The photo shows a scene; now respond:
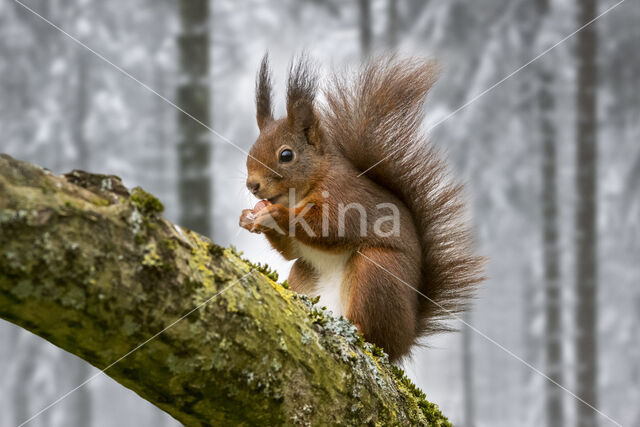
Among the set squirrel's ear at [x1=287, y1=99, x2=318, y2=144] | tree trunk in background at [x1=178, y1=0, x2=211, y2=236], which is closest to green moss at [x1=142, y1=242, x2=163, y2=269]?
squirrel's ear at [x1=287, y1=99, x2=318, y2=144]

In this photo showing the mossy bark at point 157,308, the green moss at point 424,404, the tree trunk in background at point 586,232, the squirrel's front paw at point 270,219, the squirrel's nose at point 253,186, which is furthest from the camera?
the tree trunk in background at point 586,232

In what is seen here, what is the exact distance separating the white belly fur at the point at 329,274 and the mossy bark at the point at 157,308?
0.39m

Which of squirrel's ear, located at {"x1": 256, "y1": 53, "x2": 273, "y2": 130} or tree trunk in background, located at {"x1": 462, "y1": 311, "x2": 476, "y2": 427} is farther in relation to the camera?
tree trunk in background, located at {"x1": 462, "y1": 311, "x2": 476, "y2": 427}

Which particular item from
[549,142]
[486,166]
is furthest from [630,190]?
[549,142]

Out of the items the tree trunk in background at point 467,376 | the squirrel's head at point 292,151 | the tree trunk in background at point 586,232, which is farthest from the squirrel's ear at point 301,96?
the tree trunk in background at point 467,376

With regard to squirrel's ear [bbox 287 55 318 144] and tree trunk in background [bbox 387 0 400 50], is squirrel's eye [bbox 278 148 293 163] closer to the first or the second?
squirrel's ear [bbox 287 55 318 144]

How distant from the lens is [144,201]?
0.66m

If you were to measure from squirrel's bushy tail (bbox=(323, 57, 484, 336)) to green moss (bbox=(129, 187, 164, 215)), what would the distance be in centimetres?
86

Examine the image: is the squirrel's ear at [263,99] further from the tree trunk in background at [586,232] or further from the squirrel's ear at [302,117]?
the tree trunk in background at [586,232]

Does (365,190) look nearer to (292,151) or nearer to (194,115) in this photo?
(292,151)

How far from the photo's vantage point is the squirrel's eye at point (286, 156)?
1466 millimetres

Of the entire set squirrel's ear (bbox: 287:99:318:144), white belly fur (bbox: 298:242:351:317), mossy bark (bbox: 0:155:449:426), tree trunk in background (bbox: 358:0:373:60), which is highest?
tree trunk in background (bbox: 358:0:373:60)

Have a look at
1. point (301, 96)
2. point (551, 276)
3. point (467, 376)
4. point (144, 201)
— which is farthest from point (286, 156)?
point (467, 376)

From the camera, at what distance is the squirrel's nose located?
1.43m
